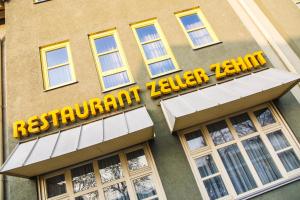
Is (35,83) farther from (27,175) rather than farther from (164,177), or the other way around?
(164,177)

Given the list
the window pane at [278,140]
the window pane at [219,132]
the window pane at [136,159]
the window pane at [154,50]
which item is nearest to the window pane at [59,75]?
the window pane at [154,50]

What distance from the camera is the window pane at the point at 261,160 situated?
24.0ft

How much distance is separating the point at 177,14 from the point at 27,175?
7452 millimetres

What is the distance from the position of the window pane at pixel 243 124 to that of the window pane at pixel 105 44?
4902 millimetres

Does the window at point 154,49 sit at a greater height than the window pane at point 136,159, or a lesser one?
greater

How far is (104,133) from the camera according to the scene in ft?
22.3

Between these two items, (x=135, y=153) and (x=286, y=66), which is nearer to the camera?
(x=135, y=153)

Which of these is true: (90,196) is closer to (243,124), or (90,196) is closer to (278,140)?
(243,124)

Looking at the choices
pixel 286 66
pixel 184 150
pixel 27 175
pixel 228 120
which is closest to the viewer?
pixel 27 175

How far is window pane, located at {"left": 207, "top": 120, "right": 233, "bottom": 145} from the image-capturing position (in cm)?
782

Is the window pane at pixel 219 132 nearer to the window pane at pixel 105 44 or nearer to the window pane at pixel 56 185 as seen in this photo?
the window pane at pixel 105 44

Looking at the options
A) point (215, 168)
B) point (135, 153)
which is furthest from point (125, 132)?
point (215, 168)

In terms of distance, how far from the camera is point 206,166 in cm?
746

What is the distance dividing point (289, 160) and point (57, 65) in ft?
26.7
